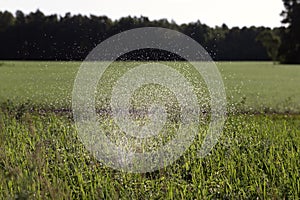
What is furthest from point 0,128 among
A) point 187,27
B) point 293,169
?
point 187,27

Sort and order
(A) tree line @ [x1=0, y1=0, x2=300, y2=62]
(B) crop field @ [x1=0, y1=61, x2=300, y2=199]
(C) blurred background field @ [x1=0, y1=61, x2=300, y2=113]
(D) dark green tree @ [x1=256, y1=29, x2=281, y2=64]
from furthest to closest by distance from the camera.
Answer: (D) dark green tree @ [x1=256, y1=29, x2=281, y2=64]
(A) tree line @ [x1=0, y1=0, x2=300, y2=62]
(C) blurred background field @ [x1=0, y1=61, x2=300, y2=113]
(B) crop field @ [x1=0, y1=61, x2=300, y2=199]

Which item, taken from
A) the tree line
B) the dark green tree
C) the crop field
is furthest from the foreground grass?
the dark green tree

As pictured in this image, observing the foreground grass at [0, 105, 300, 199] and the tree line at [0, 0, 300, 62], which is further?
the tree line at [0, 0, 300, 62]

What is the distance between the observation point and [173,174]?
5.25m

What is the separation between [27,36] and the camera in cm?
7256

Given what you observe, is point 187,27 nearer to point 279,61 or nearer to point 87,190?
point 279,61

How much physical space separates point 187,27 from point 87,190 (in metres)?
84.1

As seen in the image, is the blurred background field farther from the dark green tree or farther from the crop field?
the dark green tree

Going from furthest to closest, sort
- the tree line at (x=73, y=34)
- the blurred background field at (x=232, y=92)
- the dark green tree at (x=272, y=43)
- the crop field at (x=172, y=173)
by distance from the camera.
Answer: the dark green tree at (x=272, y=43) < the tree line at (x=73, y=34) < the blurred background field at (x=232, y=92) < the crop field at (x=172, y=173)

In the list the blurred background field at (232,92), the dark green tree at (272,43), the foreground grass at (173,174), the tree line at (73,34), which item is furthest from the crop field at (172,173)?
the dark green tree at (272,43)

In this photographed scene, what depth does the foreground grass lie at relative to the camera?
462 centimetres

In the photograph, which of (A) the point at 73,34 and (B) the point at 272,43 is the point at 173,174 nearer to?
(A) the point at 73,34

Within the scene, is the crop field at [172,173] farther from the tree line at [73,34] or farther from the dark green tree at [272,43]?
the dark green tree at [272,43]

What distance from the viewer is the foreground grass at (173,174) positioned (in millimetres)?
4621
